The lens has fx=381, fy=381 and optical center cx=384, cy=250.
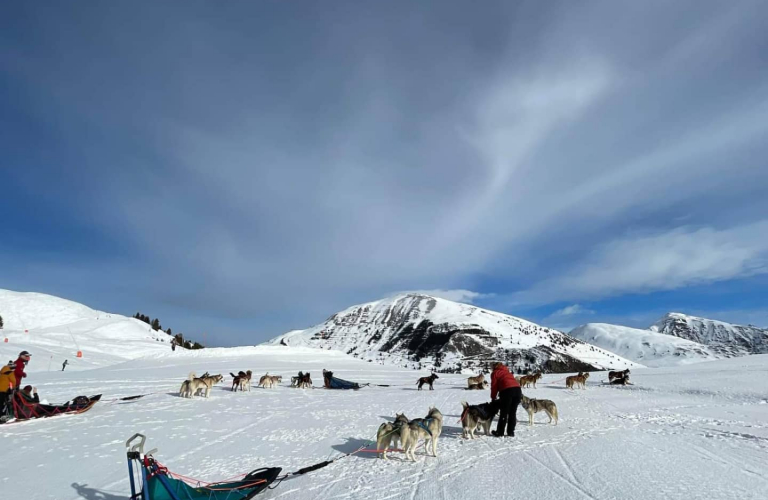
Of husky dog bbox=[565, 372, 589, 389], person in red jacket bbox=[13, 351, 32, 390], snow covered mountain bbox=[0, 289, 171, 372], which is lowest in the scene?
husky dog bbox=[565, 372, 589, 389]

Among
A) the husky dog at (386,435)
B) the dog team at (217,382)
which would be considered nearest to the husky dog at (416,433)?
the husky dog at (386,435)

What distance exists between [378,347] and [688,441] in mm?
164394

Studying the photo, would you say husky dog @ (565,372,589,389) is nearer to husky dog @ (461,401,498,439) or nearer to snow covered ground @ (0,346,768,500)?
snow covered ground @ (0,346,768,500)

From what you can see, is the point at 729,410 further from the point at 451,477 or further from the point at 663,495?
the point at 451,477

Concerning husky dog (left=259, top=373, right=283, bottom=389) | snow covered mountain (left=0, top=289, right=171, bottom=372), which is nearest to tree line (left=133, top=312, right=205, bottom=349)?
snow covered mountain (left=0, top=289, right=171, bottom=372)

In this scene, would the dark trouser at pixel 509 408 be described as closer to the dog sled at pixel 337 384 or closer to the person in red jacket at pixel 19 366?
the person in red jacket at pixel 19 366

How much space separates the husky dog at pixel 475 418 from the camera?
931cm

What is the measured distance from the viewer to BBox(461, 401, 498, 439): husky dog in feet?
30.6

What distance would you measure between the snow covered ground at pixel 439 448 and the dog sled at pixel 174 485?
0.40 metres

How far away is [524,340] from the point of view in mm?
140875

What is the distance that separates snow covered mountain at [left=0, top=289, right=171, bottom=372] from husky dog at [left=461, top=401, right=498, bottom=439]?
32729mm

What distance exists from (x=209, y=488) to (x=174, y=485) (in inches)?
22.2

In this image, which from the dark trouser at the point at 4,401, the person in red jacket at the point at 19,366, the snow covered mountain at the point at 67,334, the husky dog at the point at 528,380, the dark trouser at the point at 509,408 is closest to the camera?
the dark trouser at the point at 509,408

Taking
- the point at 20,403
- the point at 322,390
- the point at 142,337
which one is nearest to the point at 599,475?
the point at 20,403
